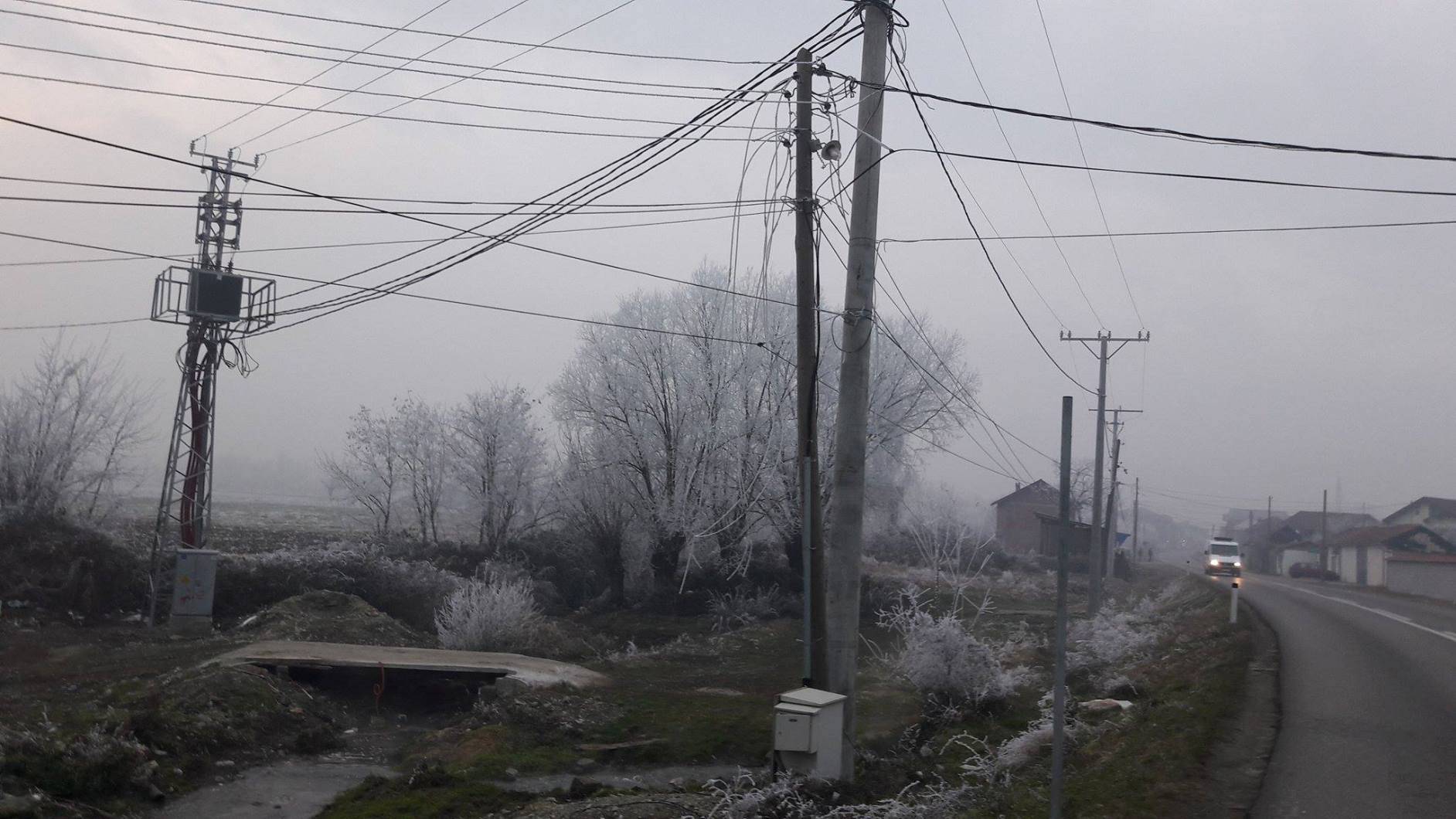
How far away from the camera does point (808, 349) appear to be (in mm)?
11148

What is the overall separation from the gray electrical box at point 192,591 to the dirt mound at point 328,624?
933mm

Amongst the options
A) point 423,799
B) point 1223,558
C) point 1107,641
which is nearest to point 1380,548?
point 1223,558

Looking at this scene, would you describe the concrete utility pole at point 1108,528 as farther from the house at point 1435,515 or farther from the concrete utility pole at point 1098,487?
the house at point 1435,515

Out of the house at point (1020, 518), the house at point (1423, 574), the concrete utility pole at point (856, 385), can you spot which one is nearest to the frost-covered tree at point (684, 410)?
the concrete utility pole at point (856, 385)

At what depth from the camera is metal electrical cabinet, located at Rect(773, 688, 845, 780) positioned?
9398 mm

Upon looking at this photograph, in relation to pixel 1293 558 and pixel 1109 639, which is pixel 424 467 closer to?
pixel 1109 639

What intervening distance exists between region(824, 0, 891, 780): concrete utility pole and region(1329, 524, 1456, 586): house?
56.9 metres

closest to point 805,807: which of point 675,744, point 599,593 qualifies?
point 675,744

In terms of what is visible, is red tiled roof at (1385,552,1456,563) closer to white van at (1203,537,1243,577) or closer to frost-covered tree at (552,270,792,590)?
white van at (1203,537,1243,577)

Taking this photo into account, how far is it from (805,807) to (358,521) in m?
37.7

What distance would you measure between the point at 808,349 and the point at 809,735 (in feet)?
13.1

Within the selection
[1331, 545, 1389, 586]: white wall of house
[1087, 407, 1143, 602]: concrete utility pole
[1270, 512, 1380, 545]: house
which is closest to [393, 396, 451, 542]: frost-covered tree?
[1087, 407, 1143, 602]: concrete utility pole

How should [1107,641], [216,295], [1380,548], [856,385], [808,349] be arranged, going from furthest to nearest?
[1380,548] → [216,295] → [1107,641] → [808,349] → [856,385]

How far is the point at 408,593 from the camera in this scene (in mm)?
29578
